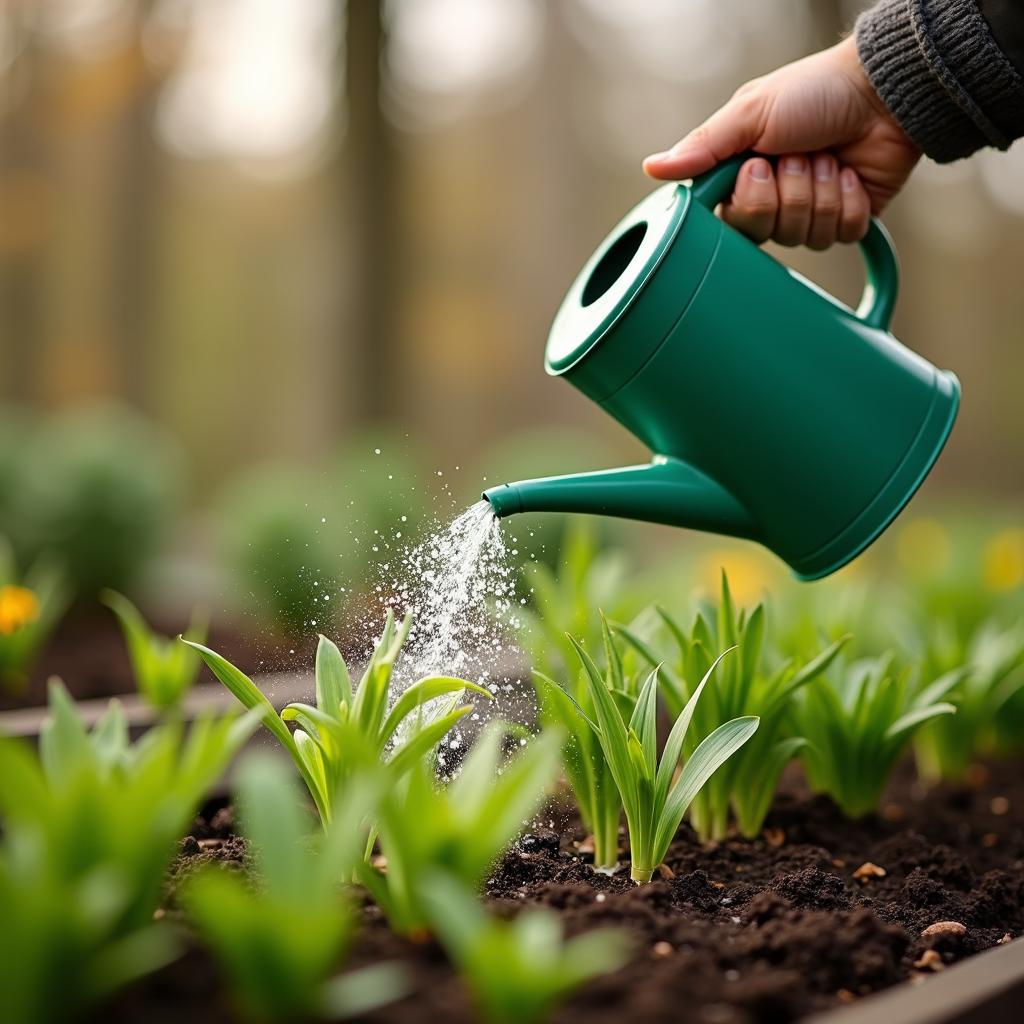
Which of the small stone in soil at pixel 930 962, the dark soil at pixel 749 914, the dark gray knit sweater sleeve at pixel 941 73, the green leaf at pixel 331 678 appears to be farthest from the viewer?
the dark gray knit sweater sleeve at pixel 941 73

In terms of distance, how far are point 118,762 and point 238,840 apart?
0.36 metres

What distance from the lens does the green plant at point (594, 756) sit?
1.16 meters

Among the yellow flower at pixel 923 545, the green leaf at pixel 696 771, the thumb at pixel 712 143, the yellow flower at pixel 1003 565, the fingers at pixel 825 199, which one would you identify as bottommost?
the yellow flower at pixel 923 545

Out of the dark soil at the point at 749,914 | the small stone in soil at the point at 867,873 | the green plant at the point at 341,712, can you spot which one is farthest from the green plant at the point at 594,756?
the small stone in soil at the point at 867,873

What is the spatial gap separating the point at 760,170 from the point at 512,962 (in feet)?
3.18

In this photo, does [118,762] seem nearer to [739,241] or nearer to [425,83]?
[739,241]

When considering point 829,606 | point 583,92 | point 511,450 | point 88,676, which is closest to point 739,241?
point 829,606

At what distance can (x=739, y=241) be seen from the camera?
3.75ft

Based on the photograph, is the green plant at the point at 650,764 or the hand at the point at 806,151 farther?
the hand at the point at 806,151

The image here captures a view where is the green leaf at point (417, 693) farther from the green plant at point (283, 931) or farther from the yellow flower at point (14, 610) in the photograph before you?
the yellow flower at point (14, 610)

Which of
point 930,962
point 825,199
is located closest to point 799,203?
point 825,199

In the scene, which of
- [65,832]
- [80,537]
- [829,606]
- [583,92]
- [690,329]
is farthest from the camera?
[583,92]

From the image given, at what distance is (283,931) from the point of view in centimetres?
59

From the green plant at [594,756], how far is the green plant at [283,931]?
47cm
